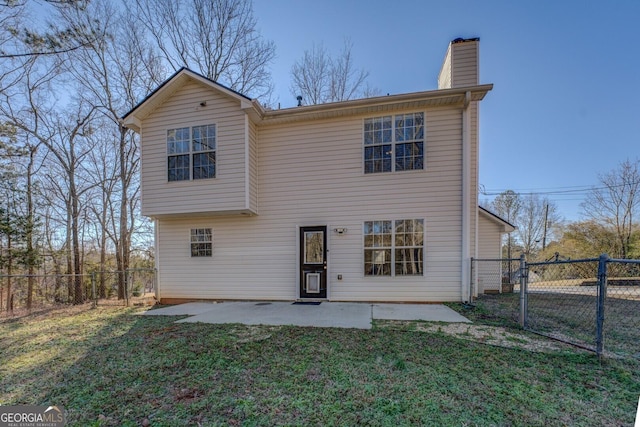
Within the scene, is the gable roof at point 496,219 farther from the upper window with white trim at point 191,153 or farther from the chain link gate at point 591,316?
the upper window with white trim at point 191,153

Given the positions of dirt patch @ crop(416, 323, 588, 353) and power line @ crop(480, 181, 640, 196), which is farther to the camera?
power line @ crop(480, 181, 640, 196)

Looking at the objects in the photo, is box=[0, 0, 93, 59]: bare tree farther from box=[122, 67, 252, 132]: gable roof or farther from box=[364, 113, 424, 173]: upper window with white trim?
box=[364, 113, 424, 173]: upper window with white trim

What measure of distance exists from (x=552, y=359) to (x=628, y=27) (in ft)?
14.7

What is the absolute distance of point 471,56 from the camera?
23.7 ft

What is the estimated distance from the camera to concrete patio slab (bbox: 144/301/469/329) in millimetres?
5082

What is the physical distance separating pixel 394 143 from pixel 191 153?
549 centimetres

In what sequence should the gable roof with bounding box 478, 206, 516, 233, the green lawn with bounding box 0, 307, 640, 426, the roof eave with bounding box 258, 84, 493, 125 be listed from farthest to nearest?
the gable roof with bounding box 478, 206, 516, 233
the roof eave with bounding box 258, 84, 493, 125
the green lawn with bounding box 0, 307, 640, 426

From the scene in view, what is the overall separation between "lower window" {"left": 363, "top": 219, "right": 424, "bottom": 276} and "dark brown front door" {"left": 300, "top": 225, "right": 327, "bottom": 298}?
44.9 inches

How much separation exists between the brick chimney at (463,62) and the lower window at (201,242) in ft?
26.6

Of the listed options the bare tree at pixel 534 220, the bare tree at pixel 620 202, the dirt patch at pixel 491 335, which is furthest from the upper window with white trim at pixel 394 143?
the bare tree at pixel 534 220

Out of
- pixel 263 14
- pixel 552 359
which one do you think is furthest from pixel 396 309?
pixel 263 14

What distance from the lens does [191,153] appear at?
A: 24.1ft

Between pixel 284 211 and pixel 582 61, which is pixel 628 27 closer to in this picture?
pixel 582 61

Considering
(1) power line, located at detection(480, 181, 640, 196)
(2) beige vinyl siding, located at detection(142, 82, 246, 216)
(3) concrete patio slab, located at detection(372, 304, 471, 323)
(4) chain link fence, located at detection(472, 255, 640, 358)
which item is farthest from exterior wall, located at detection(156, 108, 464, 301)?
(1) power line, located at detection(480, 181, 640, 196)
